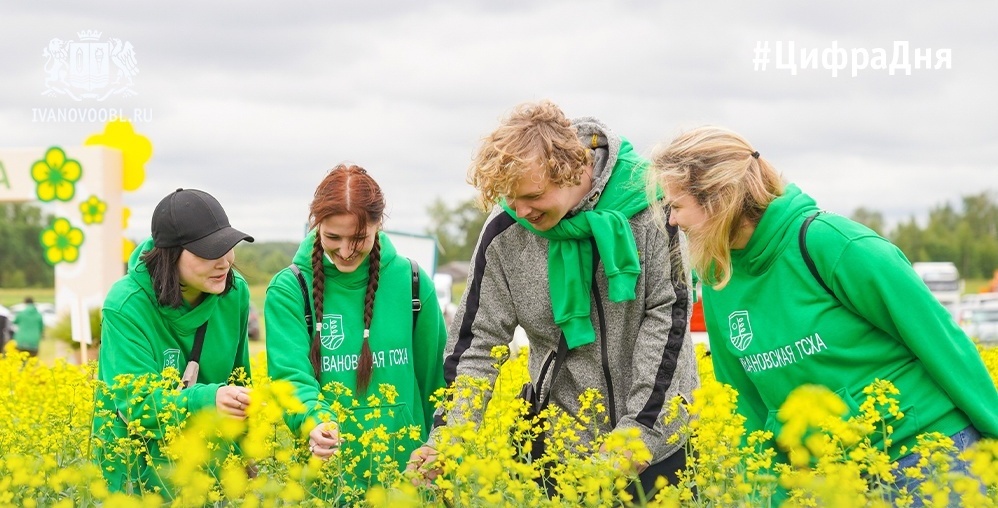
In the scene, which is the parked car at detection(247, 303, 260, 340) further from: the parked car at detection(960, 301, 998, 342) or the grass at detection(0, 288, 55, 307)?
the parked car at detection(960, 301, 998, 342)

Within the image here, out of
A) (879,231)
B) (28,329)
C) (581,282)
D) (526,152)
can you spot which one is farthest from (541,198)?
(879,231)

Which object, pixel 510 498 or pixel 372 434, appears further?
pixel 372 434

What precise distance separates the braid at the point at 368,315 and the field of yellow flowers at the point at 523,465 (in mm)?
412

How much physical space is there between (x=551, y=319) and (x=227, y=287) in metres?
1.17

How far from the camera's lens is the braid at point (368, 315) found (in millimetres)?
3863

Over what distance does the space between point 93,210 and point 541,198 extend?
37.3 feet

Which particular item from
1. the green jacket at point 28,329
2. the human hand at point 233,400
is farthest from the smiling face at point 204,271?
the green jacket at point 28,329

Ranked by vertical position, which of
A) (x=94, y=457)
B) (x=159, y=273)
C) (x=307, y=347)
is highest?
(x=159, y=273)

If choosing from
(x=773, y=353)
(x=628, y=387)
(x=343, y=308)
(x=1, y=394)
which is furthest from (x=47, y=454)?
(x=773, y=353)

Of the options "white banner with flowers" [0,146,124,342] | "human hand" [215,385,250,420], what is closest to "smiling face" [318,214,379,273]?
"human hand" [215,385,250,420]

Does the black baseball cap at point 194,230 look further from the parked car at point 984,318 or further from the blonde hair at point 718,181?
the parked car at point 984,318

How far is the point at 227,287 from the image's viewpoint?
399 centimetres

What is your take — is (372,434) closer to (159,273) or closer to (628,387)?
(628,387)

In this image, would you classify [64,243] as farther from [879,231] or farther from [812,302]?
[879,231]
